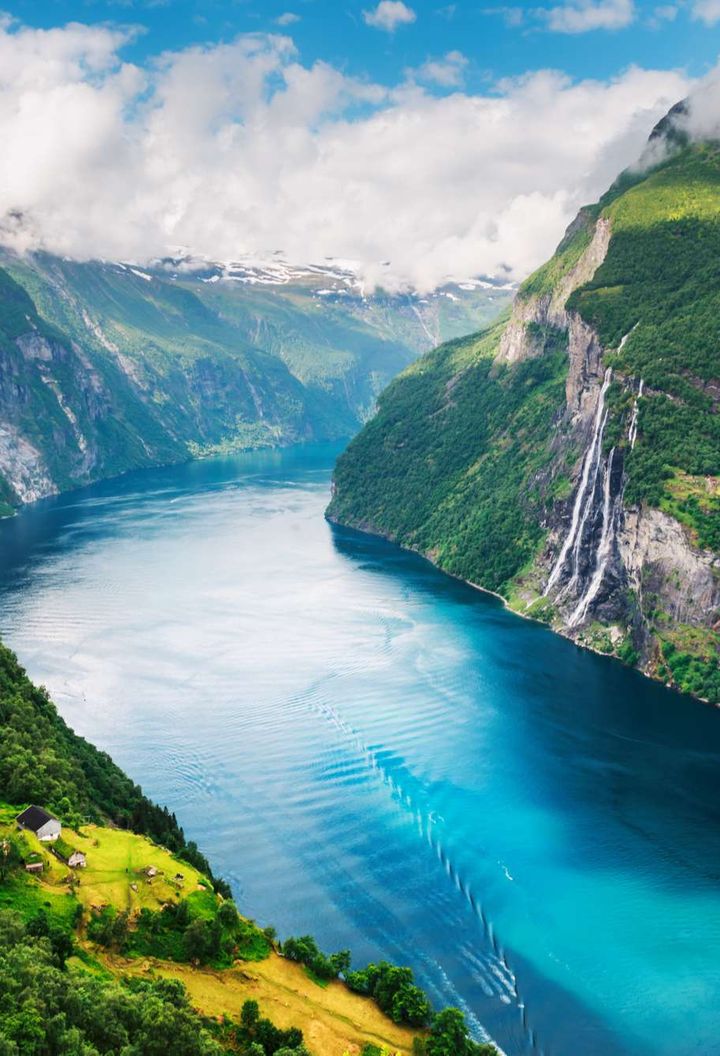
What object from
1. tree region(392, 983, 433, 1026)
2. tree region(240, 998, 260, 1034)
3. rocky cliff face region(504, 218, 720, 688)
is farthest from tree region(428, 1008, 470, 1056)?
rocky cliff face region(504, 218, 720, 688)

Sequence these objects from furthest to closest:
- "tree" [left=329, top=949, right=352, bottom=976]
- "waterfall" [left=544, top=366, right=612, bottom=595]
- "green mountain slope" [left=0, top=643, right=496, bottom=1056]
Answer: "waterfall" [left=544, top=366, right=612, bottom=595] → "tree" [left=329, top=949, right=352, bottom=976] → "green mountain slope" [left=0, top=643, right=496, bottom=1056]

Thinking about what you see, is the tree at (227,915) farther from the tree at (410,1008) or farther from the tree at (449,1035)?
the tree at (449,1035)

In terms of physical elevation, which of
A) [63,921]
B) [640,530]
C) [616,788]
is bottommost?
[616,788]

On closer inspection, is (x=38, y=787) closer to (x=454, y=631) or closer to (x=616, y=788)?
(x=616, y=788)

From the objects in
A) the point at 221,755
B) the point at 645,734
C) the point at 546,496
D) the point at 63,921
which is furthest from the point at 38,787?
the point at 546,496

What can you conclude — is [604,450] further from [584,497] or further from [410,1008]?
[410,1008]

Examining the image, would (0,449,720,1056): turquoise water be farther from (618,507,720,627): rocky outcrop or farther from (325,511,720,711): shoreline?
(618,507,720,627): rocky outcrop

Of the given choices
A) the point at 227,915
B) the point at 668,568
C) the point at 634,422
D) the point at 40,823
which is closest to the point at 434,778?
the point at 227,915
